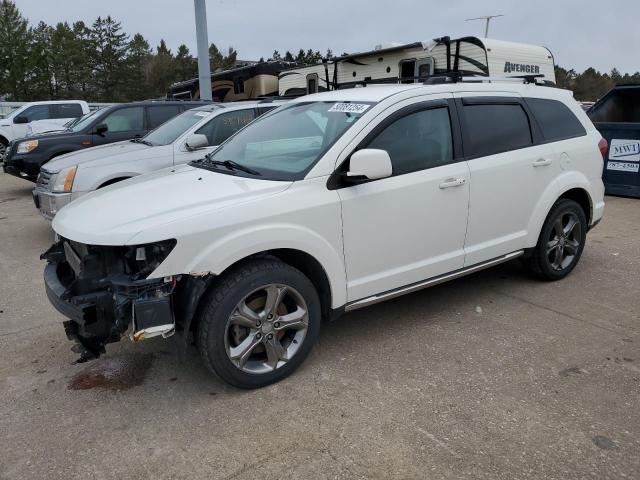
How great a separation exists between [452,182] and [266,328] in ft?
5.63

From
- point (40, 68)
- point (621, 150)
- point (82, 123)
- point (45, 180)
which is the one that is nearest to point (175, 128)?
point (45, 180)

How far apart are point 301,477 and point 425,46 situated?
837 centimetres

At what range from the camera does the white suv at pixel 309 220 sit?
283 cm

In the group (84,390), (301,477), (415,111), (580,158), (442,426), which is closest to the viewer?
(301,477)

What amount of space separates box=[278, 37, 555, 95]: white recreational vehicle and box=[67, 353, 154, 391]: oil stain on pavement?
21.0 ft

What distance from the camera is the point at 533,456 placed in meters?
2.55

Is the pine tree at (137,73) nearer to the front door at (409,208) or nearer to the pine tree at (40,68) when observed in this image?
the pine tree at (40,68)

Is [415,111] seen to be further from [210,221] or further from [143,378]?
[143,378]

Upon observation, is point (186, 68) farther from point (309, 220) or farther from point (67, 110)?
point (309, 220)

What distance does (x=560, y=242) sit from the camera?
15.9 ft

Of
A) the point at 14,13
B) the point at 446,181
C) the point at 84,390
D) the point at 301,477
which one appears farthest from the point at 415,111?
the point at 14,13

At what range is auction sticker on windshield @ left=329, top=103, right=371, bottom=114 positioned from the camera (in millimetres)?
3595

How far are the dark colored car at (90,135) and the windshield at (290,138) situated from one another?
548 centimetres

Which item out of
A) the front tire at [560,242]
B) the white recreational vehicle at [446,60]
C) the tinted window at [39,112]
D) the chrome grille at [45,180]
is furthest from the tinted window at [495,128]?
the tinted window at [39,112]
